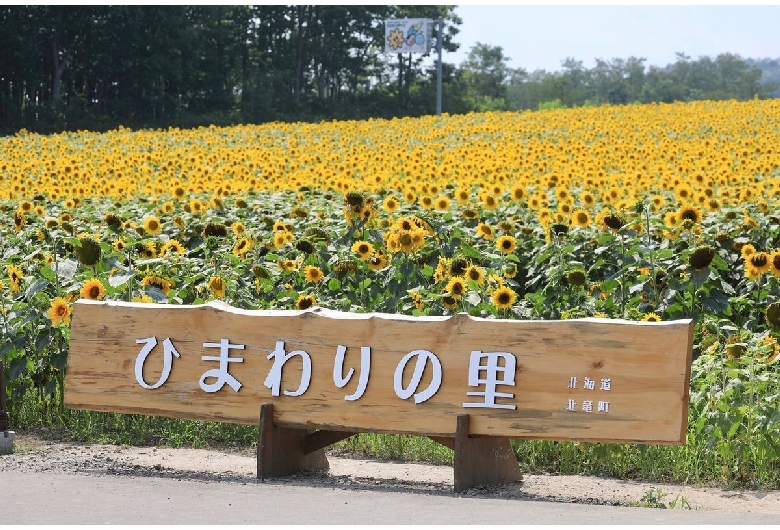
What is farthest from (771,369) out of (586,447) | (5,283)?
(5,283)

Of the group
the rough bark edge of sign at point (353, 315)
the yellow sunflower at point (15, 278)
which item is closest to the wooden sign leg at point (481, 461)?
the rough bark edge of sign at point (353, 315)

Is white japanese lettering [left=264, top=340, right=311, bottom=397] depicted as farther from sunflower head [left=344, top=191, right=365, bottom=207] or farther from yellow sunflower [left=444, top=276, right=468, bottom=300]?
sunflower head [left=344, top=191, right=365, bottom=207]

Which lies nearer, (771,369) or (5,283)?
(771,369)

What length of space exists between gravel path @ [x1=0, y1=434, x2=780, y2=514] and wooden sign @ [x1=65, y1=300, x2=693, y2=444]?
0.31 meters

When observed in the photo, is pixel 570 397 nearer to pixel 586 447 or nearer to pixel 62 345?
pixel 586 447

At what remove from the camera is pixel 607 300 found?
26.0ft

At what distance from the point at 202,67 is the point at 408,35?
14711 mm

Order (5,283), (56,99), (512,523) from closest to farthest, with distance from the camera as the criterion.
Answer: (512,523)
(5,283)
(56,99)

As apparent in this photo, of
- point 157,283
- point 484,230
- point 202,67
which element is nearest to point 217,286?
point 157,283

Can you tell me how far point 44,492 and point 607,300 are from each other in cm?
390

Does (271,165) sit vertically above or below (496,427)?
above

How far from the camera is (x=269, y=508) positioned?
4.99 m

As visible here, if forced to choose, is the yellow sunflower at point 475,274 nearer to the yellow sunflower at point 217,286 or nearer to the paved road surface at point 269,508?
the yellow sunflower at point 217,286

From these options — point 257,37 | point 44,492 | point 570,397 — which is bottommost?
point 44,492
